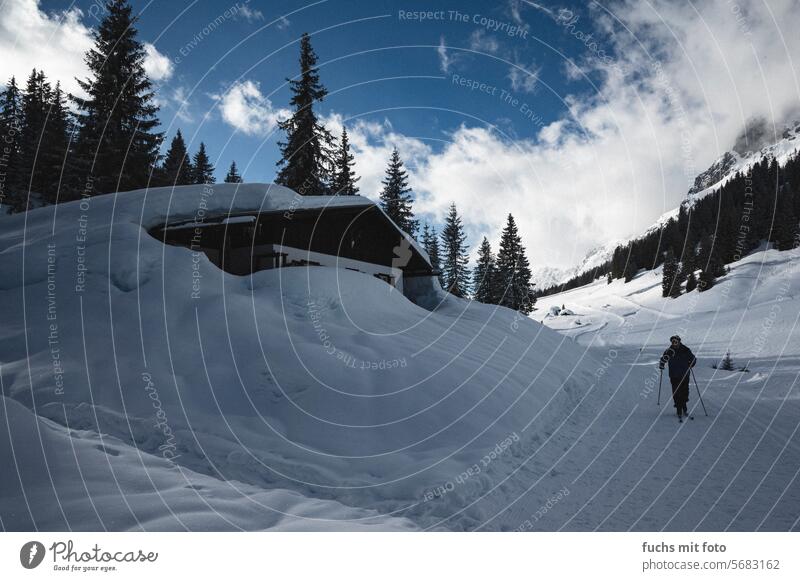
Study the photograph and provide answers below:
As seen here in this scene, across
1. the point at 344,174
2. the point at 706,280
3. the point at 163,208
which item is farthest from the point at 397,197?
the point at 706,280

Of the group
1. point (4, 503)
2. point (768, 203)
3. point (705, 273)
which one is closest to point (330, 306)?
point (4, 503)

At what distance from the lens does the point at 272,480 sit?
4.94 meters

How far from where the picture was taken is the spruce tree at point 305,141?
92.6ft

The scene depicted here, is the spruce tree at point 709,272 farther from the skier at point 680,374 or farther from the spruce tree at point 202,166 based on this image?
the spruce tree at point 202,166

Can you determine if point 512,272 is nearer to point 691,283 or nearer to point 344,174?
point 344,174

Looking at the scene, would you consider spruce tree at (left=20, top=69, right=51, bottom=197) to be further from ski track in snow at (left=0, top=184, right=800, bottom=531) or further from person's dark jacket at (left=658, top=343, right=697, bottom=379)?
person's dark jacket at (left=658, top=343, right=697, bottom=379)

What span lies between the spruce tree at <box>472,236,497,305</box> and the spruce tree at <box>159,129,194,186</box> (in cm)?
3402

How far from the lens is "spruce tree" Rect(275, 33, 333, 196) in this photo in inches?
1112

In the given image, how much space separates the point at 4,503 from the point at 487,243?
4731cm

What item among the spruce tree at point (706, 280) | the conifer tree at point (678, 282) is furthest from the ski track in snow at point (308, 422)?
the conifer tree at point (678, 282)

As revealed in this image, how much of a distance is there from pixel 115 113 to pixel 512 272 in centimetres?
3790

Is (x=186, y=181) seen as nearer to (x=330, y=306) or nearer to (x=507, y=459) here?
(x=330, y=306)

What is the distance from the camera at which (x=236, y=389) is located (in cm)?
695

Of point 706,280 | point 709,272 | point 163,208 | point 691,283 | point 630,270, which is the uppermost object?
point 630,270
